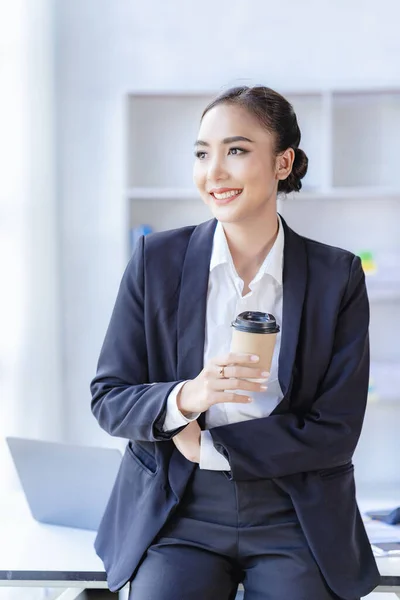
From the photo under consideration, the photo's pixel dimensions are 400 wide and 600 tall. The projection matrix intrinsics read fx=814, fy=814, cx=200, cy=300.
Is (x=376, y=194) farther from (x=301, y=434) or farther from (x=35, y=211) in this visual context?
(x=301, y=434)

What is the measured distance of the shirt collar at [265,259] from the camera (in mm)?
1656

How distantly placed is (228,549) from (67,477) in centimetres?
59

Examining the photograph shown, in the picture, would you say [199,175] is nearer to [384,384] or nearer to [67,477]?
[67,477]

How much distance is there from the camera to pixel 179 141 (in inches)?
156

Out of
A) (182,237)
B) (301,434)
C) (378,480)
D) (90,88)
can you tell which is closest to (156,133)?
(90,88)

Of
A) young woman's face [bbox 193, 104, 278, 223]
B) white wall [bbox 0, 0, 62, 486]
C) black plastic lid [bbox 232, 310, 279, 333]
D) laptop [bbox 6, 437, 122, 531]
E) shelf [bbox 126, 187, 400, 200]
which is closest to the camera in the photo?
black plastic lid [bbox 232, 310, 279, 333]

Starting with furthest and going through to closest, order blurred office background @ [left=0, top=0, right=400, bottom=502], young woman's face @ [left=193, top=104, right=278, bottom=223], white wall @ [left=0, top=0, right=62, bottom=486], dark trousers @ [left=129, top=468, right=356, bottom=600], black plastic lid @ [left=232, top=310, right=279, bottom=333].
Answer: blurred office background @ [left=0, top=0, right=400, bottom=502], white wall @ [left=0, top=0, right=62, bottom=486], young woman's face @ [left=193, top=104, right=278, bottom=223], dark trousers @ [left=129, top=468, right=356, bottom=600], black plastic lid @ [left=232, top=310, right=279, bottom=333]

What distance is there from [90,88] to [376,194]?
1.50 meters

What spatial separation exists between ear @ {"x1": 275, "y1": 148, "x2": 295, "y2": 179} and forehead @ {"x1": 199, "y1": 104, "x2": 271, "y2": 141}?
0.07 m

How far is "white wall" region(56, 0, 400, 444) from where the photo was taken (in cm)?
397

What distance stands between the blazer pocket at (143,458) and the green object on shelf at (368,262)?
238cm

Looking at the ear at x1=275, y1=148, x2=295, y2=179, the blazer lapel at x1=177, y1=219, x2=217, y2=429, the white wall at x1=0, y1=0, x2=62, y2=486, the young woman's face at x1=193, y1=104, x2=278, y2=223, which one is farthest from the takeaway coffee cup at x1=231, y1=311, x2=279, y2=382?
the white wall at x1=0, y1=0, x2=62, y2=486

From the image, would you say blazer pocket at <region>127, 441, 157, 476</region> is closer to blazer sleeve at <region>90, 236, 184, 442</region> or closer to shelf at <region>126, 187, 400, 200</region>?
blazer sleeve at <region>90, 236, 184, 442</region>

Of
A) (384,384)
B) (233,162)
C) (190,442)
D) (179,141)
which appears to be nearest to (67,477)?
(190,442)
